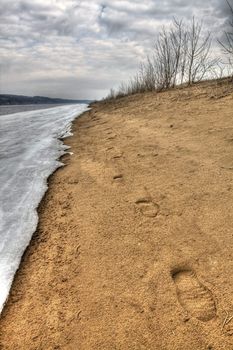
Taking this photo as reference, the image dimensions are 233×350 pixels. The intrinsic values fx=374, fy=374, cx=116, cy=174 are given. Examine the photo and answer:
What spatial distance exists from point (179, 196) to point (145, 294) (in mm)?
1376

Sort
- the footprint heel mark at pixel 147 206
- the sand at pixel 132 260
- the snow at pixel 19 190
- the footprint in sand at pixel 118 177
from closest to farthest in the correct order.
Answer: the sand at pixel 132 260 < the snow at pixel 19 190 < the footprint heel mark at pixel 147 206 < the footprint in sand at pixel 118 177

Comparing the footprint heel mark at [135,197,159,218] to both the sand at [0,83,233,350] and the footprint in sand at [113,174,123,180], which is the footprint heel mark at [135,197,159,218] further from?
the footprint in sand at [113,174,123,180]

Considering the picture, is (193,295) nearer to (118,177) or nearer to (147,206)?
(147,206)

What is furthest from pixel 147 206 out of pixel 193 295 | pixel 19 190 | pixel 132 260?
pixel 19 190

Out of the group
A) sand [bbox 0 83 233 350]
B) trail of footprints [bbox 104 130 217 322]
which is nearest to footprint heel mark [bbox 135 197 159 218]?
sand [bbox 0 83 233 350]

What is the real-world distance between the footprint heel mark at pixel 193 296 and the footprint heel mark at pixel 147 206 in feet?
2.76

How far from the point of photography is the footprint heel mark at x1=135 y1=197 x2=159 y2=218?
10.4 feet

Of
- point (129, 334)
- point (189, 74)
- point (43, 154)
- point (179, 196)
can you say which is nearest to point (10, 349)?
point (129, 334)

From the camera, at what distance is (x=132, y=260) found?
2.51 metres

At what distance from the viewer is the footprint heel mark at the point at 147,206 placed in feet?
10.4

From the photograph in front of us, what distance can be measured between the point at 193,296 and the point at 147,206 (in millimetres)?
1244

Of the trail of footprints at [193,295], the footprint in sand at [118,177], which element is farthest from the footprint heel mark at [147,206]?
the trail of footprints at [193,295]

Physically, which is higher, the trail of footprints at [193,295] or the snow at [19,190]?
the snow at [19,190]

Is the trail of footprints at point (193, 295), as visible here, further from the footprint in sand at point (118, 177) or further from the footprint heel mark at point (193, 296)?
the footprint in sand at point (118, 177)
